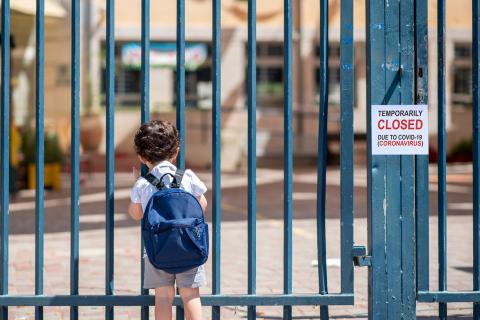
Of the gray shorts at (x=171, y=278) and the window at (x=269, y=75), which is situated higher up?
the window at (x=269, y=75)

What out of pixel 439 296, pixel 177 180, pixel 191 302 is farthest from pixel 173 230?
pixel 439 296

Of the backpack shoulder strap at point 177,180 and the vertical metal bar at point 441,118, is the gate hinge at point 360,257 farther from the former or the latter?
the backpack shoulder strap at point 177,180

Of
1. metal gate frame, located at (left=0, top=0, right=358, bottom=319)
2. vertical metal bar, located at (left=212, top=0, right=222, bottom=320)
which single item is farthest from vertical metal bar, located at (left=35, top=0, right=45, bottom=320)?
vertical metal bar, located at (left=212, top=0, right=222, bottom=320)

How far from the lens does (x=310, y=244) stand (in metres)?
9.34

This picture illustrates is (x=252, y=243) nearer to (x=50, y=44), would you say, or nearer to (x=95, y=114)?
(x=50, y=44)

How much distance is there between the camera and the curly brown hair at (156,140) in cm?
430

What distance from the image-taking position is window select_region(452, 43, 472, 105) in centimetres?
2284

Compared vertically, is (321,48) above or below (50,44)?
below

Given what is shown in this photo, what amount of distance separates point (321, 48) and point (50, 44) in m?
Result: 14.6

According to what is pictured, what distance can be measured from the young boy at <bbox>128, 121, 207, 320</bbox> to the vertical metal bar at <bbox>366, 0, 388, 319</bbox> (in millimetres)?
Result: 858

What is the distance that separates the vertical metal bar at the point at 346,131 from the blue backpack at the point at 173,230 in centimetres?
78

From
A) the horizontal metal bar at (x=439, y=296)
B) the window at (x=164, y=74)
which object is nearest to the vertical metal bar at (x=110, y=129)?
the horizontal metal bar at (x=439, y=296)

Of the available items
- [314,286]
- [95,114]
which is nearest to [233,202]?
[314,286]

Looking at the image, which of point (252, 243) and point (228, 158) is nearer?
point (252, 243)
